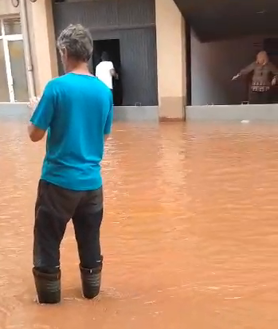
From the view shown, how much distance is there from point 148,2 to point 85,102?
10.5m

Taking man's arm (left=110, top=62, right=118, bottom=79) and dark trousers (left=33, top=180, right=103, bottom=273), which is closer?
dark trousers (left=33, top=180, right=103, bottom=273)

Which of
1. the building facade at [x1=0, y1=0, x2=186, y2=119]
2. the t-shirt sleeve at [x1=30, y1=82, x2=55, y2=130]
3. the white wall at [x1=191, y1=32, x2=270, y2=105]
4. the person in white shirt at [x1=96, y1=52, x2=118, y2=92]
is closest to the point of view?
the t-shirt sleeve at [x1=30, y1=82, x2=55, y2=130]

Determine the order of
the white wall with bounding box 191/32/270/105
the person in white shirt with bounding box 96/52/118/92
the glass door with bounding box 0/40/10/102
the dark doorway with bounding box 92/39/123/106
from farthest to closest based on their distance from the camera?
the white wall with bounding box 191/32/270/105 < the glass door with bounding box 0/40/10/102 < the dark doorway with bounding box 92/39/123/106 < the person in white shirt with bounding box 96/52/118/92

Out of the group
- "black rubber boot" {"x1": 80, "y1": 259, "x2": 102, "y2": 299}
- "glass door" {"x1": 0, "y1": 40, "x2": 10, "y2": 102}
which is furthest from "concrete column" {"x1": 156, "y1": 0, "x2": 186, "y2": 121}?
"black rubber boot" {"x1": 80, "y1": 259, "x2": 102, "y2": 299}

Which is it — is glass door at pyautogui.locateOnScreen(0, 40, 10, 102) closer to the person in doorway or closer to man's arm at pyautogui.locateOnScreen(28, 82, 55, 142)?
the person in doorway

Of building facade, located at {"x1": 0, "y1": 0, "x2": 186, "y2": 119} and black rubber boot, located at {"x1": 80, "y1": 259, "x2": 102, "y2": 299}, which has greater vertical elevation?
building facade, located at {"x1": 0, "y1": 0, "x2": 186, "y2": 119}

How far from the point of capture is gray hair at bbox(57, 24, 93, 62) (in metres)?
2.88

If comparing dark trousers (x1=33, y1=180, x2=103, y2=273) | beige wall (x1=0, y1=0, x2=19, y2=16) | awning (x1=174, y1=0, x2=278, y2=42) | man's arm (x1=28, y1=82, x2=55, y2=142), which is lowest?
dark trousers (x1=33, y1=180, x2=103, y2=273)

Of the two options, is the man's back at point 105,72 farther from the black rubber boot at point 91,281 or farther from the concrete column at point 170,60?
the black rubber boot at point 91,281

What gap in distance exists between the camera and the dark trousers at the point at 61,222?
9.75 feet

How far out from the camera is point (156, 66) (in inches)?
515

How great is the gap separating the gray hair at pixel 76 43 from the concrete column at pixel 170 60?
380 inches

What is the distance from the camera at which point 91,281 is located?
130 inches

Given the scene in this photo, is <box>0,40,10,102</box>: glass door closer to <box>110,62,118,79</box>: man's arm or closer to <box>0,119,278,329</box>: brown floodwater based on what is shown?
<box>110,62,118,79</box>: man's arm
